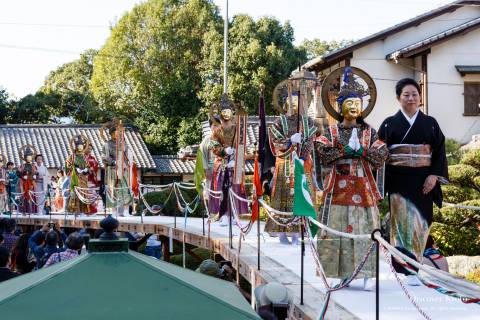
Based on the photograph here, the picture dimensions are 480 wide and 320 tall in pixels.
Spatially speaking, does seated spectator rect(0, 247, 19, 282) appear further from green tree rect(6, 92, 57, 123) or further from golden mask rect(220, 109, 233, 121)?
green tree rect(6, 92, 57, 123)

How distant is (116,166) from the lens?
16.1m

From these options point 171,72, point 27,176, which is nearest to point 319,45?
point 171,72

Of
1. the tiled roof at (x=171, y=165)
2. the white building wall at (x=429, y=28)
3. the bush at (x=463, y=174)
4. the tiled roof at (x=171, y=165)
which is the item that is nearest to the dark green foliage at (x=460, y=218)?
the bush at (x=463, y=174)

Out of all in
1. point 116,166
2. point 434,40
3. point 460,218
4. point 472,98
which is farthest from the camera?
point 472,98

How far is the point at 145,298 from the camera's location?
2064 millimetres

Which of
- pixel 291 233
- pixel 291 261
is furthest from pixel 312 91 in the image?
pixel 291 261

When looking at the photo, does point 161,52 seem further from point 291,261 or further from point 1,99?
point 291,261

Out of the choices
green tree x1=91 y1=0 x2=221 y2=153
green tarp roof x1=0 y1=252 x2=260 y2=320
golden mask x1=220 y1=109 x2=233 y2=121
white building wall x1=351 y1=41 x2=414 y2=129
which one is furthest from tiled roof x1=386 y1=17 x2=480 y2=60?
green tarp roof x1=0 y1=252 x2=260 y2=320

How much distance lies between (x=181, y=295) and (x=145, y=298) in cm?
11

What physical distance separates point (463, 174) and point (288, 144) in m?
2.97

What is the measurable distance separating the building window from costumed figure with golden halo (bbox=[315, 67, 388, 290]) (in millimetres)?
13948

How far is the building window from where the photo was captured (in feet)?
64.1

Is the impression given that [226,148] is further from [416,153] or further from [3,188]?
[3,188]

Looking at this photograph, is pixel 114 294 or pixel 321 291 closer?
pixel 114 294
